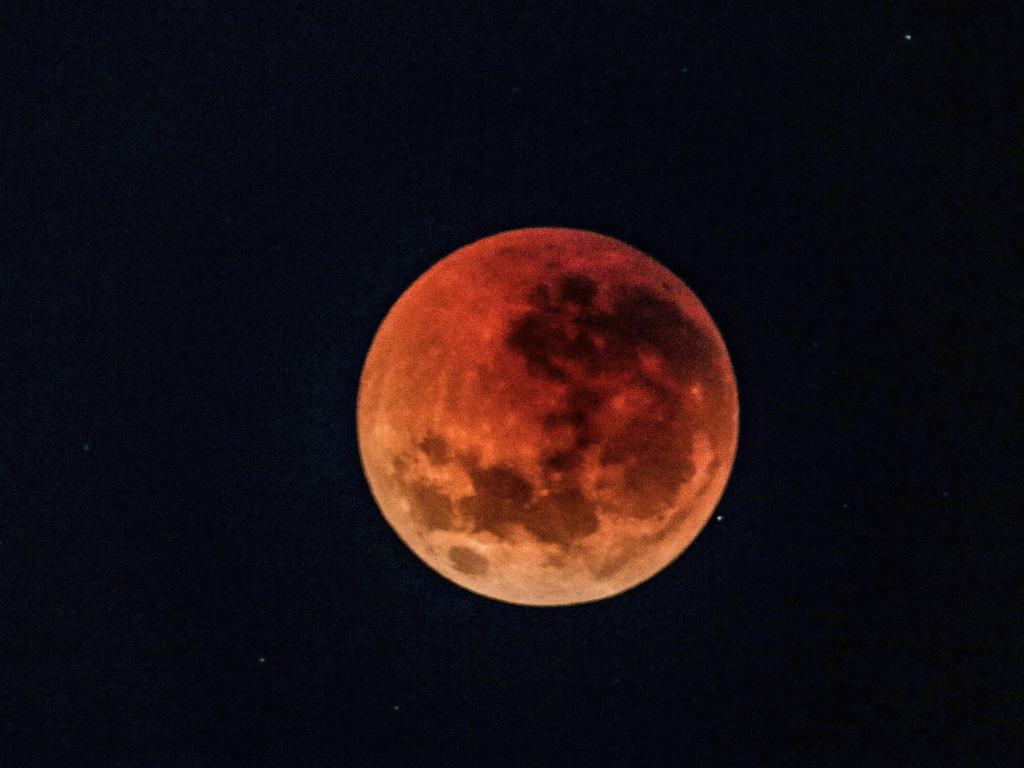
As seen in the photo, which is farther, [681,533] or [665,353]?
[681,533]

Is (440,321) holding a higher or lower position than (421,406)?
higher

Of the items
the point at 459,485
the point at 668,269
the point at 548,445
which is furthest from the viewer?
the point at 668,269

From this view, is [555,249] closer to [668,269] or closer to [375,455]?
[668,269]

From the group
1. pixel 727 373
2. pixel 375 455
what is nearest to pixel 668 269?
pixel 727 373

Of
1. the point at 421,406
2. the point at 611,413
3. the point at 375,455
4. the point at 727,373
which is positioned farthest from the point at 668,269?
the point at 375,455

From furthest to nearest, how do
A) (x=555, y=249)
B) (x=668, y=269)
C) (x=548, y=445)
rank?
(x=668, y=269), (x=555, y=249), (x=548, y=445)

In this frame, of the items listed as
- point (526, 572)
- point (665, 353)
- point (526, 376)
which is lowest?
point (526, 572)

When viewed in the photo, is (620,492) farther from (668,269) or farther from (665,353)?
(668,269)
